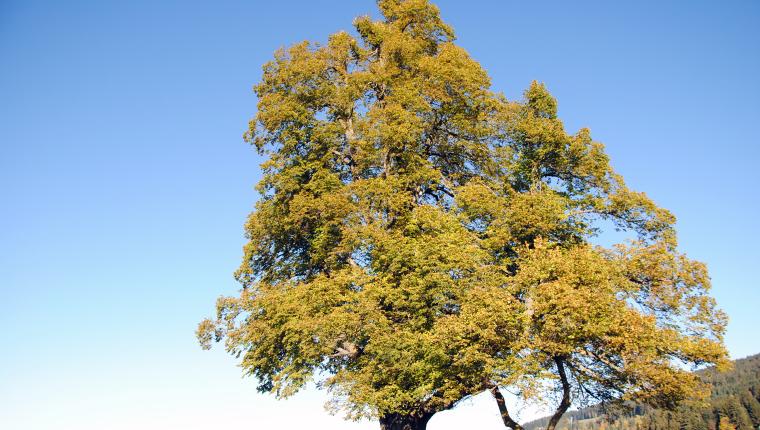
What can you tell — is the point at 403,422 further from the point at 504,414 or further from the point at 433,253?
the point at 433,253

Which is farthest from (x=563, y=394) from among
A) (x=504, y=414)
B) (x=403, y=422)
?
(x=403, y=422)

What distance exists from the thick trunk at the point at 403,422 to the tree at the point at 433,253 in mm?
74

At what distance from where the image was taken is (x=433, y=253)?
18906 millimetres

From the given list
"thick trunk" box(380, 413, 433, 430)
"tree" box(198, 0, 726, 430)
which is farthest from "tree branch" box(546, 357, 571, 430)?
"thick trunk" box(380, 413, 433, 430)

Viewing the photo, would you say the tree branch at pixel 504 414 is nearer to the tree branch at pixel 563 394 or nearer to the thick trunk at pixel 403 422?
the tree branch at pixel 563 394

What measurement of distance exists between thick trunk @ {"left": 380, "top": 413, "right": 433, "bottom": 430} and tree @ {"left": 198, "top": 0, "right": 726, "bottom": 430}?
2.9 inches

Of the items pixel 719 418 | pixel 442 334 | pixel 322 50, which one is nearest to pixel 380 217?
pixel 442 334

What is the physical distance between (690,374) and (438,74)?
15220mm

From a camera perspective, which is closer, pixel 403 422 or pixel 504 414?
pixel 504 414

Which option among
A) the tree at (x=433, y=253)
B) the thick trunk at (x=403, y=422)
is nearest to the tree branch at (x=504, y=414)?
the tree at (x=433, y=253)

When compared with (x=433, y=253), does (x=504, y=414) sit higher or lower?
lower

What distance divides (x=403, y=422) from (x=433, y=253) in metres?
7.03

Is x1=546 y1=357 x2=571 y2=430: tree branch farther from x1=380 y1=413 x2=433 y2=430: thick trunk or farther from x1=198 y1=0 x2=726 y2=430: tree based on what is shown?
x1=380 y1=413 x2=433 y2=430: thick trunk

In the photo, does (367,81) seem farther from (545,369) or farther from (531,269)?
(545,369)
